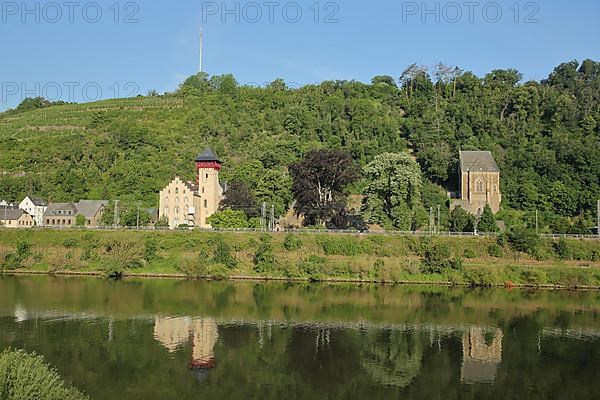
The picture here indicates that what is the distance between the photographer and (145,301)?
4594cm

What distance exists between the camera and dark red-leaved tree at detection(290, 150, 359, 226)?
69938 millimetres

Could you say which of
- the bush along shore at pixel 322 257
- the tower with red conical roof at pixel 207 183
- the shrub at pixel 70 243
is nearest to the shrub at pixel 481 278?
the bush along shore at pixel 322 257

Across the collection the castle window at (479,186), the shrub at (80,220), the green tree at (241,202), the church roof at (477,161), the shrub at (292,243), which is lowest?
the shrub at (292,243)

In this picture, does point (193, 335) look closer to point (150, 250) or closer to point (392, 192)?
point (150, 250)

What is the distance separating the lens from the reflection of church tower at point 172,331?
110 feet

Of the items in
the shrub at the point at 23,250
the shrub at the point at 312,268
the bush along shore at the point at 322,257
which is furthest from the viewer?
the shrub at the point at 23,250

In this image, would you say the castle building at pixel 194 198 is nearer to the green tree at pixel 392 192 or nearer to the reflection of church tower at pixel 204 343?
the green tree at pixel 392 192

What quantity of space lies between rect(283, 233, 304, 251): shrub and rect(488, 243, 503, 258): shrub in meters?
18.8

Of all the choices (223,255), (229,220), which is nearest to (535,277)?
(223,255)

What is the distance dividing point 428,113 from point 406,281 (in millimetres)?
59503

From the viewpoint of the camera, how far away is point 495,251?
60594 millimetres

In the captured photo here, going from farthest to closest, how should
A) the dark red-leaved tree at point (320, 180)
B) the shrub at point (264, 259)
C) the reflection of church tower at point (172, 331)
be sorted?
1. the dark red-leaved tree at point (320, 180)
2. the shrub at point (264, 259)
3. the reflection of church tower at point (172, 331)

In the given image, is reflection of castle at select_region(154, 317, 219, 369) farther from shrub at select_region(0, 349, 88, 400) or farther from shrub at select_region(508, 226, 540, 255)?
shrub at select_region(508, 226, 540, 255)

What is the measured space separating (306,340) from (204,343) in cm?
586
